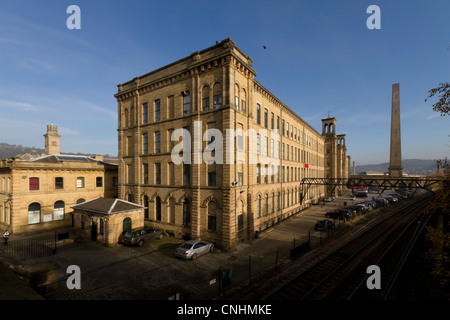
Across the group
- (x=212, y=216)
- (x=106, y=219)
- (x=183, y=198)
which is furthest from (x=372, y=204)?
(x=106, y=219)

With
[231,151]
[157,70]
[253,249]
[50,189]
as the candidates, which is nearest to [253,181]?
[231,151]

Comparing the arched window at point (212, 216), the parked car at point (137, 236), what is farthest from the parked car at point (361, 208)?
the parked car at point (137, 236)

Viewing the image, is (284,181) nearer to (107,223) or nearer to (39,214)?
(107,223)

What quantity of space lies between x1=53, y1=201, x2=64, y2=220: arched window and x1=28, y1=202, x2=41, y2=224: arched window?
5.50 feet

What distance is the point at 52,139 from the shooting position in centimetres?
4656

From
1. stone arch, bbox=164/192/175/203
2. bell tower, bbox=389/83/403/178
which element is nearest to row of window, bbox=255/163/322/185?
stone arch, bbox=164/192/175/203

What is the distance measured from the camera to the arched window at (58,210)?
29250mm

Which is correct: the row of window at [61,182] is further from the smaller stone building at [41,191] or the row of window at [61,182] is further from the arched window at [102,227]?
the arched window at [102,227]

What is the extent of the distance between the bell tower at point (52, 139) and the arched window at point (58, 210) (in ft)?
78.1

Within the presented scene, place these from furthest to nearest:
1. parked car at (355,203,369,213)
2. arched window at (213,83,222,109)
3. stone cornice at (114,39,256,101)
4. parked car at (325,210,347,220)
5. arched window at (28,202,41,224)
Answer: parked car at (355,203,369,213), parked car at (325,210,347,220), arched window at (28,202,41,224), arched window at (213,83,222,109), stone cornice at (114,39,256,101)

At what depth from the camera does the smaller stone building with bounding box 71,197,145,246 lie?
72.3 ft

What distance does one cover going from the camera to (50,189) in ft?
94.3

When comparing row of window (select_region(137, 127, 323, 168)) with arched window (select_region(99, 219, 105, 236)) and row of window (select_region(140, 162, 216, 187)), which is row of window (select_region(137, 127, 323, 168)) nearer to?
row of window (select_region(140, 162, 216, 187))

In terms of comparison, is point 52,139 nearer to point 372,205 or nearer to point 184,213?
point 184,213
